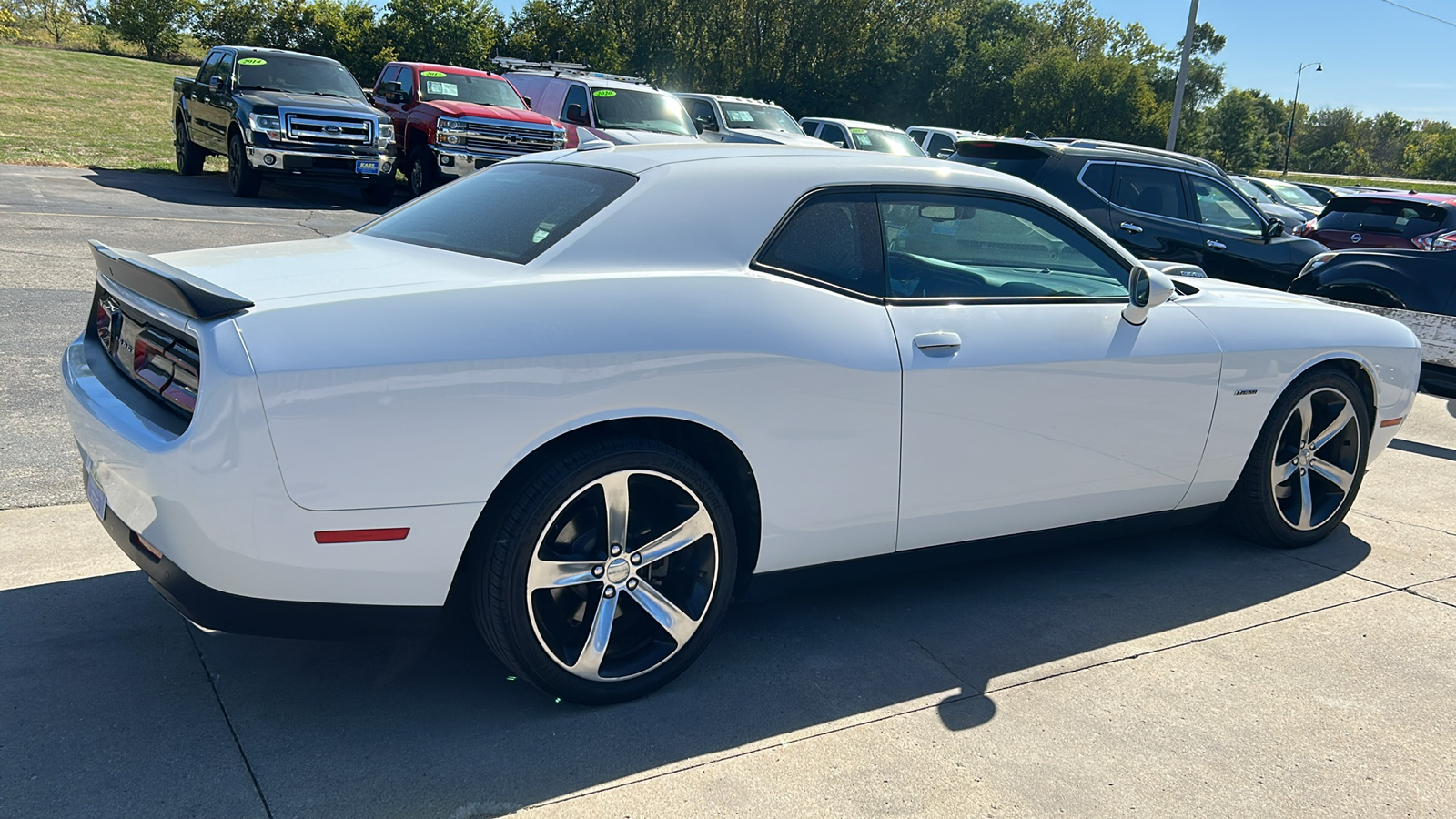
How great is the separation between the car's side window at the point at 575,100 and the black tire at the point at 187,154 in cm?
544

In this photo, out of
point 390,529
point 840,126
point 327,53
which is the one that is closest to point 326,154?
point 840,126

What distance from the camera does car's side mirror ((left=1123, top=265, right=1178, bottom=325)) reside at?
12.9 ft

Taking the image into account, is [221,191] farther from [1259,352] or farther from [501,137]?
[1259,352]

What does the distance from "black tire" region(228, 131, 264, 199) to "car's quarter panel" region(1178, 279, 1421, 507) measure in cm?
1318

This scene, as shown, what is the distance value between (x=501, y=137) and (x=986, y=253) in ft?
42.6

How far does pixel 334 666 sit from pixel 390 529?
0.83m

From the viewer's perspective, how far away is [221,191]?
15898mm

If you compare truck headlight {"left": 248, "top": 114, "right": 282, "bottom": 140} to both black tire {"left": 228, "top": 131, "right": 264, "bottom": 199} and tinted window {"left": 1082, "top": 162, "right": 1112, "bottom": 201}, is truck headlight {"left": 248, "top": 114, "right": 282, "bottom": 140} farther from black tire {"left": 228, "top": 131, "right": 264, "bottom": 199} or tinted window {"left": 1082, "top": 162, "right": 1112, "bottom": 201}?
tinted window {"left": 1082, "top": 162, "right": 1112, "bottom": 201}

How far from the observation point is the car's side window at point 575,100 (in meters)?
16.6

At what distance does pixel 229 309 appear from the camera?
268 centimetres

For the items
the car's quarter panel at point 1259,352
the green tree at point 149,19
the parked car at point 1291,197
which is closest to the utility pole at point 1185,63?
the parked car at point 1291,197

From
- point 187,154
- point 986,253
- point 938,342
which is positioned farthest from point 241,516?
point 187,154

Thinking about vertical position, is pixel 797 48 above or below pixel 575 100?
above

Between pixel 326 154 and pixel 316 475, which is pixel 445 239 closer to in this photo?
pixel 316 475
